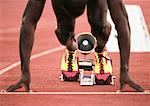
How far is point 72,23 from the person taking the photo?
1.94 m

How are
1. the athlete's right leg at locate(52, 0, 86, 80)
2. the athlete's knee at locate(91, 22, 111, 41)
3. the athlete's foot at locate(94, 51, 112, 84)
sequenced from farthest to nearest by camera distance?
the athlete's foot at locate(94, 51, 112, 84)
the athlete's knee at locate(91, 22, 111, 41)
the athlete's right leg at locate(52, 0, 86, 80)

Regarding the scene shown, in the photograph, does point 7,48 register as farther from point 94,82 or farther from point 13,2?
point 13,2

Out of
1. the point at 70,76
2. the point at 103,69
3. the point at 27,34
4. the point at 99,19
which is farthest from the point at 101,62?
the point at 27,34

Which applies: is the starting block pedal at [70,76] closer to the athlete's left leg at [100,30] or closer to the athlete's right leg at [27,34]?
the athlete's left leg at [100,30]

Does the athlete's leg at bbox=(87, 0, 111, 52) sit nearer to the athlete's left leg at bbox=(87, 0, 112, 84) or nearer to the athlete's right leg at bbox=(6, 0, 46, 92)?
the athlete's left leg at bbox=(87, 0, 112, 84)

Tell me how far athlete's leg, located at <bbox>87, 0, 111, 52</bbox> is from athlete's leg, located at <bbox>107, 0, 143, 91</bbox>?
42 millimetres

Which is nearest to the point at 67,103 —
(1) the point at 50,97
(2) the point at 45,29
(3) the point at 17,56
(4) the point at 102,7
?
(1) the point at 50,97

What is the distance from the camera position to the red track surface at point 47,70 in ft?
5.90

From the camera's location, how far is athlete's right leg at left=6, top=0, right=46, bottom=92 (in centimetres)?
179

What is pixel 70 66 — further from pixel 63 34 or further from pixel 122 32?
pixel 122 32

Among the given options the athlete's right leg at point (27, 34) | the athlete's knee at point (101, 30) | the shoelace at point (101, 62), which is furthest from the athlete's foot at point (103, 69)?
the athlete's right leg at point (27, 34)

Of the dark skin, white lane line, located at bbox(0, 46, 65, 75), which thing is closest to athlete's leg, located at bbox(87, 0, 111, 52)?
the dark skin

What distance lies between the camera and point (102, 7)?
6.01ft

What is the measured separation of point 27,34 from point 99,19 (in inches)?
10.8
